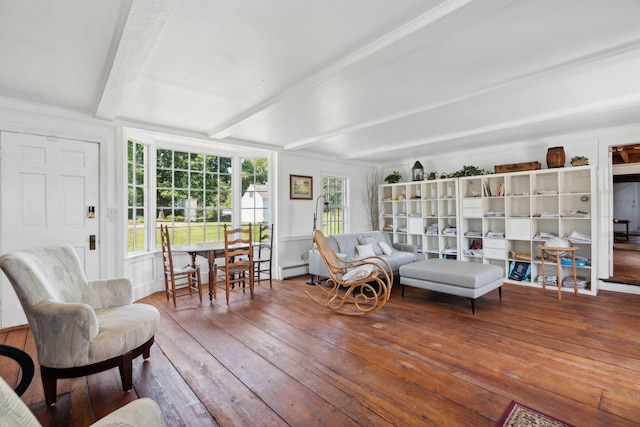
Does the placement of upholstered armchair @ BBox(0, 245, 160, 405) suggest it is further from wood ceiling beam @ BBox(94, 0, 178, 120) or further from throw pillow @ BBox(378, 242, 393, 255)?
throw pillow @ BBox(378, 242, 393, 255)

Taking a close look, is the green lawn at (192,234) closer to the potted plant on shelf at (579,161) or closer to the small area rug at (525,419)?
the small area rug at (525,419)

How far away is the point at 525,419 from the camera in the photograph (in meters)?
1.72

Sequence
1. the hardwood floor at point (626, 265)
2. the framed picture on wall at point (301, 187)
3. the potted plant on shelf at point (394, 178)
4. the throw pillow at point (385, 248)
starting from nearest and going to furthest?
the hardwood floor at point (626, 265) → the throw pillow at point (385, 248) → the framed picture on wall at point (301, 187) → the potted plant on shelf at point (394, 178)

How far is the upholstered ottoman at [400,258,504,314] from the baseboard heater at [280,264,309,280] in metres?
2.25

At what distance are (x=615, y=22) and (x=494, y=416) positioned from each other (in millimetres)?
2576

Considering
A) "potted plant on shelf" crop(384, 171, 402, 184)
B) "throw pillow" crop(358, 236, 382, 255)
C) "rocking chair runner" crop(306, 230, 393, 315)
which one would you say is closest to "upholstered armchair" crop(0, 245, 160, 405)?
"rocking chair runner" crop(306, 230, 393, 315)

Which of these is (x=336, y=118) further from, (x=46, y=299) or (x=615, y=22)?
(x=46, y=299)

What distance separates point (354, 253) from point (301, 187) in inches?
64.4

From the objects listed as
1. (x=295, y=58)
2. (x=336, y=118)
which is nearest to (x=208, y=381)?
(x=295, y=58)

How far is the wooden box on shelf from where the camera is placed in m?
4.88

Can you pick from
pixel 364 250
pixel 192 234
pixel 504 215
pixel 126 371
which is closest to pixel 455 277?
pixel 364 250

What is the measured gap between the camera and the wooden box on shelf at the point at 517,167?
16.0ft

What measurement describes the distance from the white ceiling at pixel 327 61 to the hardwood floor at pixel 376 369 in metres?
2.33

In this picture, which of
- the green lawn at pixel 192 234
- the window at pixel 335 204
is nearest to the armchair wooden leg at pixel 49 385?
the green lawn at pixel 192 234
